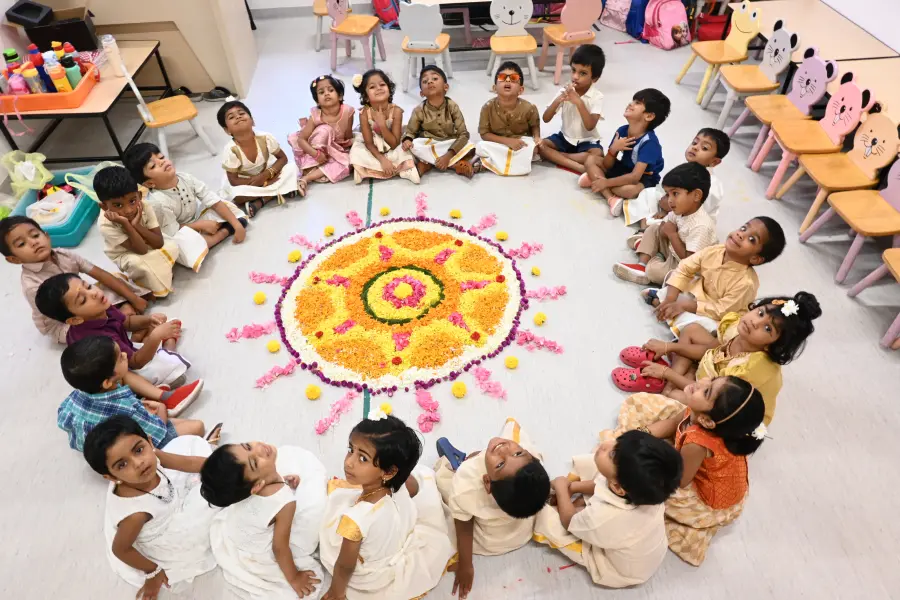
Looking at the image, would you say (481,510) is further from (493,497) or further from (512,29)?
(512,29)

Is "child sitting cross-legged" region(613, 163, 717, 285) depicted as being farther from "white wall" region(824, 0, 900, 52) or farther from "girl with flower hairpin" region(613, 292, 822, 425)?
"white wall" region(824, 0, 900, 52)

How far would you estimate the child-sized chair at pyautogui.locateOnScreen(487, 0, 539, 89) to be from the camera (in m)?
4.68

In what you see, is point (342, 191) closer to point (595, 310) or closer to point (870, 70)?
point (595, 310)

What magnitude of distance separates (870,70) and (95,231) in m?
5.23

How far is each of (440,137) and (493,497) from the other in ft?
8.86

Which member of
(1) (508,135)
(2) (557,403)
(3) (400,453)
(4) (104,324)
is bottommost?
(2) (557,403)

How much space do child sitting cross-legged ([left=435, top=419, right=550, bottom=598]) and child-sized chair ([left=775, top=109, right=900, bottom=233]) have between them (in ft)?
7.97

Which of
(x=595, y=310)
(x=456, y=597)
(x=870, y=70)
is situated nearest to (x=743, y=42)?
(x=870, y=70)

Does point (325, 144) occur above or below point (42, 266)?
below

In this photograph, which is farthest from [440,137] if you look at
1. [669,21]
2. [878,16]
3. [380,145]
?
[878,16]

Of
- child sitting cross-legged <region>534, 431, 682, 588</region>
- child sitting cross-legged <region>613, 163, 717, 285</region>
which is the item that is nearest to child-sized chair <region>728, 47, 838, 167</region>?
child sitting cross-legged <region>613, 163, 717, 285</region>

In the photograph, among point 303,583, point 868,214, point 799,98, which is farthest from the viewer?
point 799,98

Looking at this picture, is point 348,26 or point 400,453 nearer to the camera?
point 400,453

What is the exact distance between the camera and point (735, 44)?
15.1 ft
